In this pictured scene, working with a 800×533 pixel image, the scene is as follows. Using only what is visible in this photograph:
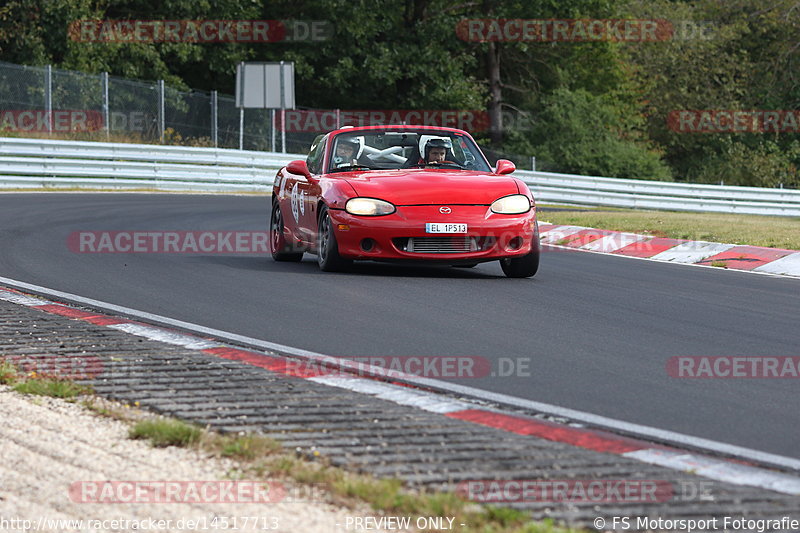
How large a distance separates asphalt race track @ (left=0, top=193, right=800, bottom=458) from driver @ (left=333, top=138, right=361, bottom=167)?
3.38 feet

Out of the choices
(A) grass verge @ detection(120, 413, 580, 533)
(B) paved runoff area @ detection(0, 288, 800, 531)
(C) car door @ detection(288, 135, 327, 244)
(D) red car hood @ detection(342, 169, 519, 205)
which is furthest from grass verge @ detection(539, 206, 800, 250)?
(A) grass verge @ detection(120, 413, 580, 533)

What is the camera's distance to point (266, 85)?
117 feet

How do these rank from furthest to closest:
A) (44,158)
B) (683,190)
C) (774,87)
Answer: (774,87)
(683,190)
(44,158)

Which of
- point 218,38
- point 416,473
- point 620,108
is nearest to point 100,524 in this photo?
point 416,473

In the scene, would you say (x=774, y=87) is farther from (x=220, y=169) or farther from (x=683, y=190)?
(x=220, y=169)

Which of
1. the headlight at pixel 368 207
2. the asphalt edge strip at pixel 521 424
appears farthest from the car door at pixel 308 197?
the asphalt edge strip at pixel 521 424

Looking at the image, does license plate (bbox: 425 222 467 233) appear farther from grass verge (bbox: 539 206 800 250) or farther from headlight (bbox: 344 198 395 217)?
grass verge (bbox: 539 206 800 250)

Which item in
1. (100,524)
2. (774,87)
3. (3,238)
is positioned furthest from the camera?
(774,87)

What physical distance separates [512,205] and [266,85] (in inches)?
1004

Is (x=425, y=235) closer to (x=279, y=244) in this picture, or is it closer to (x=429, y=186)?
(x=429, y=186)

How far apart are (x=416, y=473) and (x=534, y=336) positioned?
11.7ft

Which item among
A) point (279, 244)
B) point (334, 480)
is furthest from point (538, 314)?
point (334, 480)

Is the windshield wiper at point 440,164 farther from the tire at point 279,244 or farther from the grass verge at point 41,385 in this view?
the grass verge at point 41,385

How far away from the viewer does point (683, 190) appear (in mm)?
32844
